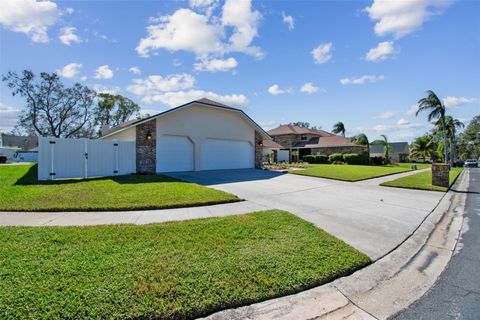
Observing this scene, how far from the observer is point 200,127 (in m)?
16.9

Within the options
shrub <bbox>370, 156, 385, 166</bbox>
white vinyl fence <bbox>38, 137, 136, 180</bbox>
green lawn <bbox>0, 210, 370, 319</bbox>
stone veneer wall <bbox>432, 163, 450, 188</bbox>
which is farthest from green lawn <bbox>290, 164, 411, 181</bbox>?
shrub <bbox>370, 156, 385, 166</bbox>

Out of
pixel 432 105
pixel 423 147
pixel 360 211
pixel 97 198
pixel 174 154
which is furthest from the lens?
pixel 423 147

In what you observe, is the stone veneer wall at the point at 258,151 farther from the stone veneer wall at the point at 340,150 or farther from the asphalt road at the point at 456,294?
the stone veneer wall at the point at 340,150

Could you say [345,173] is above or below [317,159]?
below

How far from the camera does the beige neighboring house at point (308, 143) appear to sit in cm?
3769

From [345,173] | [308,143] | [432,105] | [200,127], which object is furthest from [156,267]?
[308,143]

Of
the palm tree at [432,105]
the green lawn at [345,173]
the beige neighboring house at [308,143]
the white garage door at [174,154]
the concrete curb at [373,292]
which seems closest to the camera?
the concrete curb at [373,292]

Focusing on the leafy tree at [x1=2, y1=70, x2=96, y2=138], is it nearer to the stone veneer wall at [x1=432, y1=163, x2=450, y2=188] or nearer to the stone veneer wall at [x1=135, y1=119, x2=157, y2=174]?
the stone veneer wall at [x1=135, y1=119, x2=157, y2=174]

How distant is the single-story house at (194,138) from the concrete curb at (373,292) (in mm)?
13275

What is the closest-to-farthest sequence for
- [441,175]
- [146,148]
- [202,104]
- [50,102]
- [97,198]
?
[97,198]
[441,175]
[146,148]
[202,104]
[50,102]

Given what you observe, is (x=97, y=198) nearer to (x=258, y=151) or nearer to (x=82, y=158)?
(x=82, y=158)

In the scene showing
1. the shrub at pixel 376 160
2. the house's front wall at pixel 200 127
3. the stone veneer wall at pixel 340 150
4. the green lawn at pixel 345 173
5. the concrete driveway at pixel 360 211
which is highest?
the house's front wall at pixel 200 127

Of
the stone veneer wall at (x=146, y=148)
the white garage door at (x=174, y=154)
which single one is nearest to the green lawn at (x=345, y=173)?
the white garage door at (x=174, y=154)

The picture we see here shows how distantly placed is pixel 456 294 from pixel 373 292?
3.30 ft
